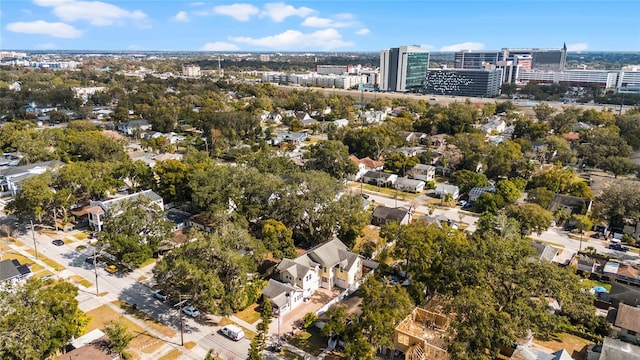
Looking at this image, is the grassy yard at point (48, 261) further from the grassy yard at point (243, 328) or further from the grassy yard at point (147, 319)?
the grassy yard at point (243, 328)

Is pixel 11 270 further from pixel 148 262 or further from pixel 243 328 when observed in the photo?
pixel 243 328

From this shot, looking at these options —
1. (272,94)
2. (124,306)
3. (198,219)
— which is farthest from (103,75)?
(124,306)

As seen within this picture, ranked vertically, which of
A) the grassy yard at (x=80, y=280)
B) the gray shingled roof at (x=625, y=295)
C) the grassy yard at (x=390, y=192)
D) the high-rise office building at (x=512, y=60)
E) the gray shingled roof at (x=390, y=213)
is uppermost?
the high-rise office building at (x=512, y=60)

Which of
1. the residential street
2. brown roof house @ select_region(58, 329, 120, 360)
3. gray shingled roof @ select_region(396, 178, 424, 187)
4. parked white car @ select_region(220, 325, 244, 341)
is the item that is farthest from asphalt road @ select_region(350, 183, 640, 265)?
brown roof house @ select_region(58, 329, 120, 360)

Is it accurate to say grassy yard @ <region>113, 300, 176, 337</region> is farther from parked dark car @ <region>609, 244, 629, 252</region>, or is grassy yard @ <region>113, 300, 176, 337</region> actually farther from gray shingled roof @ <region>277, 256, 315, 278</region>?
parked dark car @ <region>609, 244, 629, 252</region>

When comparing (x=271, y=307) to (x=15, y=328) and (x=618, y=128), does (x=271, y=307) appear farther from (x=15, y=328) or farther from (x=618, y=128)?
(x=618, y=128)

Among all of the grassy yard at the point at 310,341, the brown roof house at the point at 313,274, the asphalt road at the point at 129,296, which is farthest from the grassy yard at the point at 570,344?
the asphalt road at the point at 129,296

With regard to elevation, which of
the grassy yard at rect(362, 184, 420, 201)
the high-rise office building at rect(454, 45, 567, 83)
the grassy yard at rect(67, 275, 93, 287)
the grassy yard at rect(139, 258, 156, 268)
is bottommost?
the grassy yard at rect(67, 275, 93, 287)
